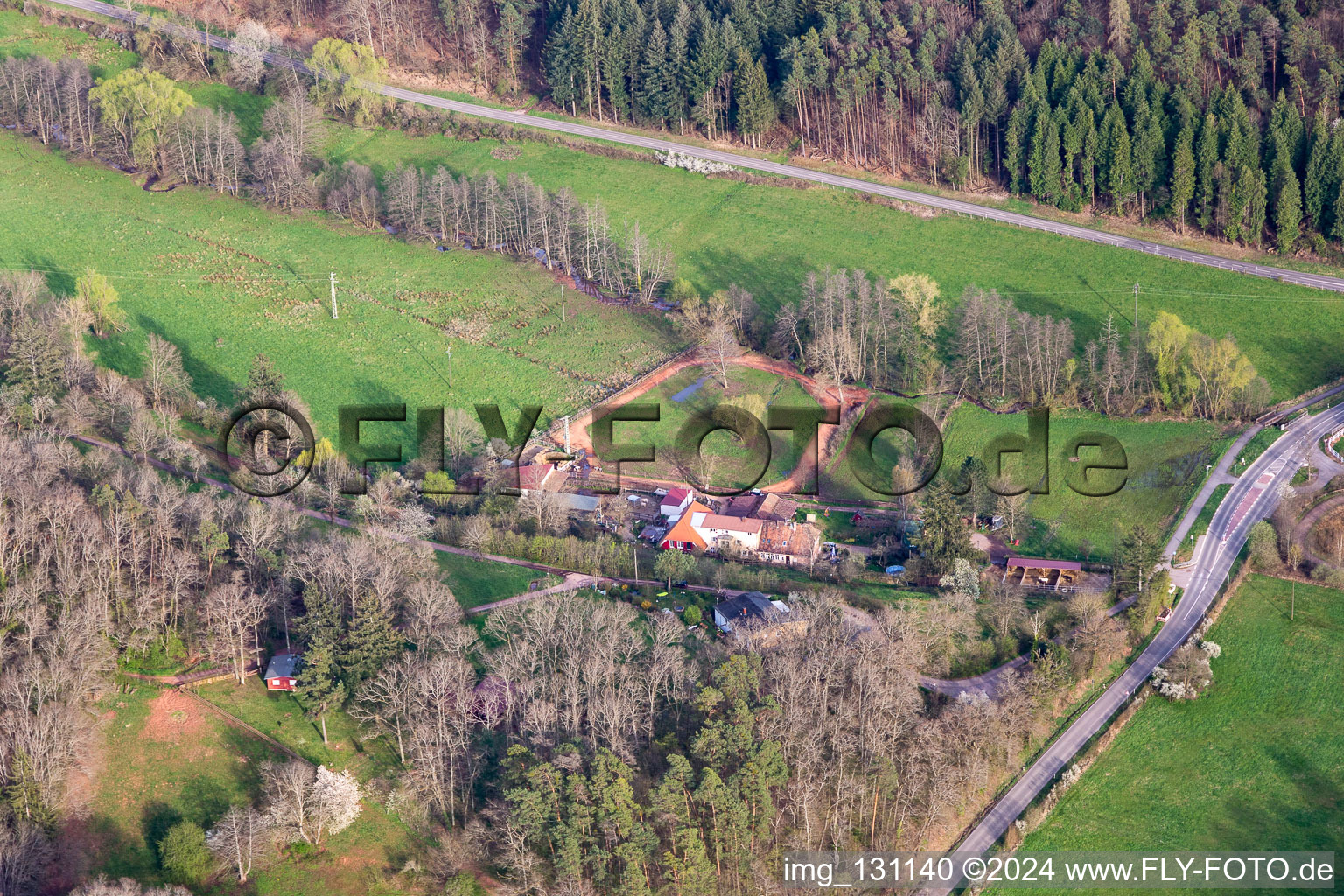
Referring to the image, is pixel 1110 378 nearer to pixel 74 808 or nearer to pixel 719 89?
pixel 719 89

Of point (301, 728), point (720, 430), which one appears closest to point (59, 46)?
point (720, 430)

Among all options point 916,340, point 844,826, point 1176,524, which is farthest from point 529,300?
point 844,826

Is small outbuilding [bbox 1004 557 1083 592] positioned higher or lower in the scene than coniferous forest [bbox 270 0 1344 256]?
lower

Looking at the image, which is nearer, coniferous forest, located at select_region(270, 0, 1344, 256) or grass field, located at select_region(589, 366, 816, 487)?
grass field, located at select_region(589, 366, 816, 487)

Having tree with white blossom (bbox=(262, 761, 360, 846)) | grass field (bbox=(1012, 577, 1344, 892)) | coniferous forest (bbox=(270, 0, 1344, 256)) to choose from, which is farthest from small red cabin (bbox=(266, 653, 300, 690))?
coniferous forest (bbox=(270, 0, 1344, 256))

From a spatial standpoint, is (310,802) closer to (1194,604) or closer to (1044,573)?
(1044,573)

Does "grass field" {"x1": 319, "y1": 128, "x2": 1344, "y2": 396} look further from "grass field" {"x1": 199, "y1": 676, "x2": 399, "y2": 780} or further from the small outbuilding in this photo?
"grass field" {"x1": 199, "y1": 676, "x2": 399, "y2": 780}

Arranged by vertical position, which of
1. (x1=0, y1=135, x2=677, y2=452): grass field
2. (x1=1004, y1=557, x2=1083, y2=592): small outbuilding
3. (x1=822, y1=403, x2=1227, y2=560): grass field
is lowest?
(x1=1004, y1=557, x2=1083, y2=592): small outbuilding

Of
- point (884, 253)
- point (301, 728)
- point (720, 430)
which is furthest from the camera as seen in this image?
point (884, 253)
